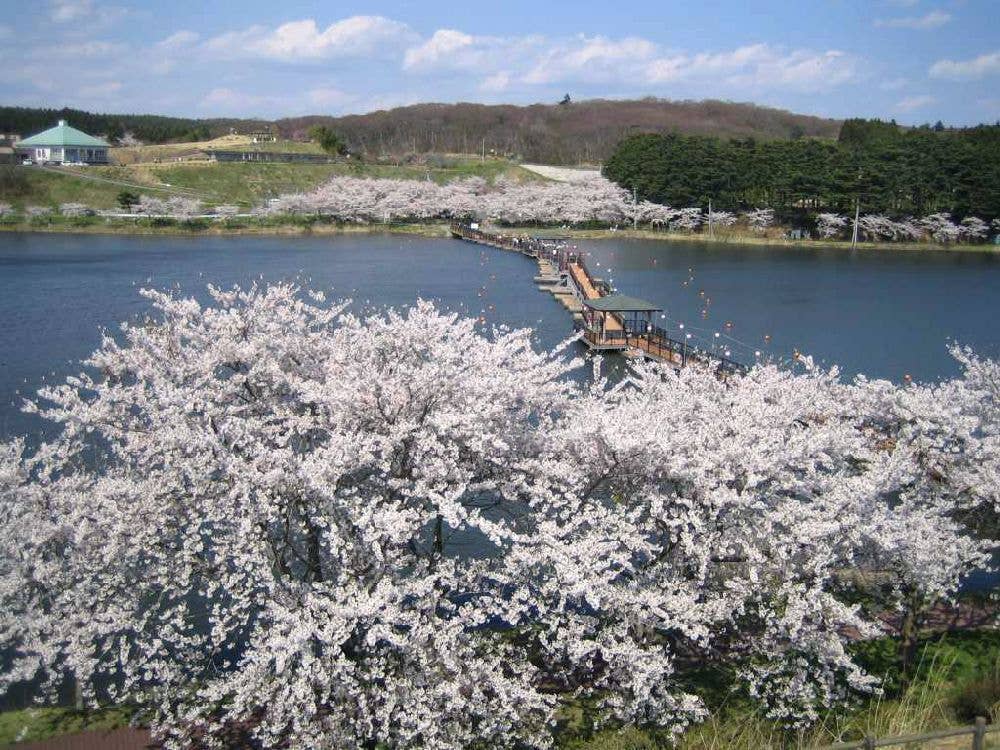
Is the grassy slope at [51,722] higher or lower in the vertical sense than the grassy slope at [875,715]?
lower

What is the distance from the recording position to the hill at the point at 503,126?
120875 mm

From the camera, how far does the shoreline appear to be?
216 feet

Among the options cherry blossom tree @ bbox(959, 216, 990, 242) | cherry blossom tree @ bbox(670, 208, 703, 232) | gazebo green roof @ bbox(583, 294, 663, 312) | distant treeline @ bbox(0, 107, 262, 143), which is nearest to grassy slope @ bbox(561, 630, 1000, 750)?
gazebo green roof @ bbox(583, 294, 663, 312)

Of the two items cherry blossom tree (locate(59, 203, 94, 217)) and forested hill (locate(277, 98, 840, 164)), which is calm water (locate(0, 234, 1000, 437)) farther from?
forested hill (locate(277, 98, 840, 164))

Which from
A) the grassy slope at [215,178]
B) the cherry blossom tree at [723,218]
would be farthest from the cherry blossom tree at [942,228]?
the grassy slope at [215,178]

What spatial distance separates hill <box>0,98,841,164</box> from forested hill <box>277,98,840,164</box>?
0.50ft

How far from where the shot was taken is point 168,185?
85.6 m

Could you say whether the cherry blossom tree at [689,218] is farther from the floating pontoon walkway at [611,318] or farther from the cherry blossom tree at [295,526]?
the cherry blossom tree at [295,526]

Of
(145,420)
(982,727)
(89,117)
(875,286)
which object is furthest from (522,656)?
(89,117)

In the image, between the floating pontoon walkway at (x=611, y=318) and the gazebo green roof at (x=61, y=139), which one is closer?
the floating pontoon walkway at (x=611, y=318)

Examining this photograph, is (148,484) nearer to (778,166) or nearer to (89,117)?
(778,166)

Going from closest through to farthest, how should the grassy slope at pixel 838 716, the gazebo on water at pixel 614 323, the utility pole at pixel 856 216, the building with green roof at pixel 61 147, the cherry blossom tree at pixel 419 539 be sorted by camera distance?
the cherry blossom tree at pixel 419 539, the grassy slope at pixel 838 716, the gazebo on water at pixel 614 323, the utility pole at pixel 856 216, the building with green roof at pixel 61 147

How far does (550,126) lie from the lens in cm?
15675

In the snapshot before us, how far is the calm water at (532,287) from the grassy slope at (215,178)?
15.8m
